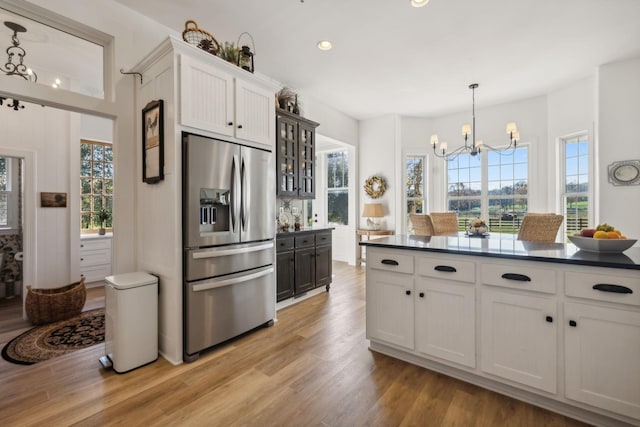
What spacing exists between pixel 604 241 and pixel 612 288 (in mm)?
396

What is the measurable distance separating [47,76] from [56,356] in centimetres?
238

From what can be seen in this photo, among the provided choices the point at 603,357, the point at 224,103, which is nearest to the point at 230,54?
the point at 224,103

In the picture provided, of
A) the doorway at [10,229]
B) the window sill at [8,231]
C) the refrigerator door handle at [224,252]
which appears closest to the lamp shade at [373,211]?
the refrigerator door handle at [224,252]

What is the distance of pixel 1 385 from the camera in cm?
200

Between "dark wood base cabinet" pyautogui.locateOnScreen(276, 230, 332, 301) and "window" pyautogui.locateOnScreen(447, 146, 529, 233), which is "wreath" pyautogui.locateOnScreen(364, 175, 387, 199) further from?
"dark wood base cabinet" pyautogui.locateOnScreen(276, 230, 332, 301)

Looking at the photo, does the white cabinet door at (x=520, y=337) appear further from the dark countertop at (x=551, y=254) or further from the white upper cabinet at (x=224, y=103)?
the white upper cabinet at (x=224, y=103)

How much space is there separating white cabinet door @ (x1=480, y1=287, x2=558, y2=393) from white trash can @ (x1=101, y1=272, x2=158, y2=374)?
2.49 m

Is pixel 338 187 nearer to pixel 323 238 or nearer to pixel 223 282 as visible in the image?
pixel 323 238

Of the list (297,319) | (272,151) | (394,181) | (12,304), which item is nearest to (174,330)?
(297,319)

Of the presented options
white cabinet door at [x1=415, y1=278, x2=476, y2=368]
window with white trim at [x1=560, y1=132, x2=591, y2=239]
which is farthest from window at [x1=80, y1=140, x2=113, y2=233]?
window with white trim at [x1=560, y1=132, x2=591, y2=239]

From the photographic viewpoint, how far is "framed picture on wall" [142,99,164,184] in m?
2.38

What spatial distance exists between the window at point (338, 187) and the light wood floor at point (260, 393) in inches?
167

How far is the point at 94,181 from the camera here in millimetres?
5074

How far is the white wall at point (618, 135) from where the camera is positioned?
374 cm
